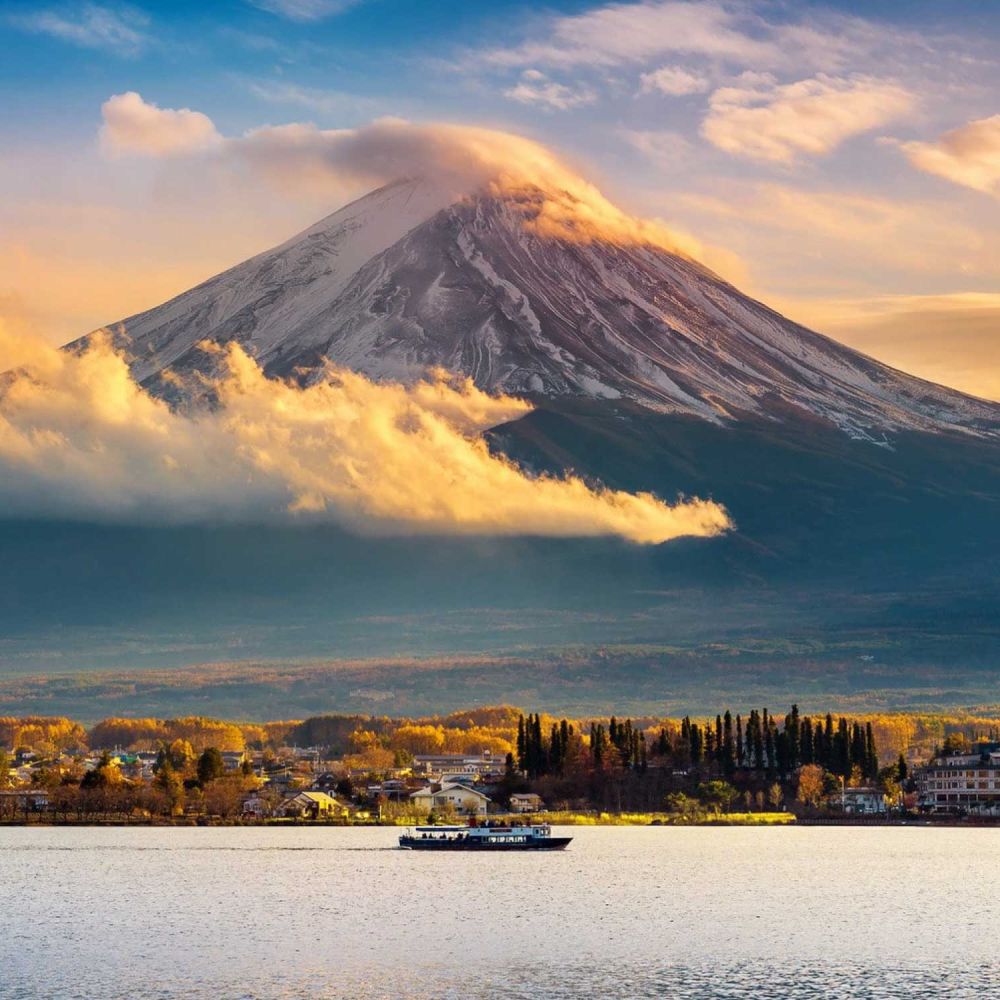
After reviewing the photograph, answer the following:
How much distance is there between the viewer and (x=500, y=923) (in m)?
75.4

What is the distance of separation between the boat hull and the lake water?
11.1ft

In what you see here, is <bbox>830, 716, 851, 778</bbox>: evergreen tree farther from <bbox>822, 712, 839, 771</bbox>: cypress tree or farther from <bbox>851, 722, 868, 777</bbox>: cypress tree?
<bbox>851, 722, 868, 777</bbox>: cypress tree

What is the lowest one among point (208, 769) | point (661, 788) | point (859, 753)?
point (661, 788)

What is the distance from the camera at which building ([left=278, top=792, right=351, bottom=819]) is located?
163 m

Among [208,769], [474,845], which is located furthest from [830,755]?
[208,769]

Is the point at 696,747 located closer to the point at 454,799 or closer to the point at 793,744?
the point at 793,744

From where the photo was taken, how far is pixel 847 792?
15112cm

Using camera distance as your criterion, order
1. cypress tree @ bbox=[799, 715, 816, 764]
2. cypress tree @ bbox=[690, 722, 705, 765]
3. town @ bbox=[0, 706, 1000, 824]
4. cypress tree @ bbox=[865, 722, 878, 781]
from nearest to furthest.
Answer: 1. town @ bbox=[0, 706, 1000, 824]
2. cypress tree @ bbox=[690, 722, 705, 765]
3. cypress tree @ bbox=[799, 715, 816, 764]
4. cypress tree @ bbox=[865, 722, 878, 781]

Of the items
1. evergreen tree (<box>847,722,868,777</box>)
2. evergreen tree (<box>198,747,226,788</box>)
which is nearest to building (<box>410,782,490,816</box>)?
evergreen tree (<box>198,747,226,788</box>)

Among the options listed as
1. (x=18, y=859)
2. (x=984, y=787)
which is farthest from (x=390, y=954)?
(x=984, y=787)

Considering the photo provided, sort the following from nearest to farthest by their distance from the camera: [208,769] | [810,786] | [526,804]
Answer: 1. [810,786]
2. [526,804]
3. [208,769]

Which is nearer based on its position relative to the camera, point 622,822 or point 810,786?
point 810,786

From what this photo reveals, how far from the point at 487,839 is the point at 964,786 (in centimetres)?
4368

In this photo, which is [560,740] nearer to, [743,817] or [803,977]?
[743,817]
